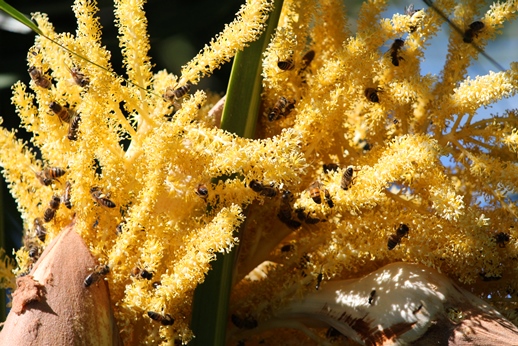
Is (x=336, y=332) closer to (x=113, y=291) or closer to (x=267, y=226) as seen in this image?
(x=267, y=226)

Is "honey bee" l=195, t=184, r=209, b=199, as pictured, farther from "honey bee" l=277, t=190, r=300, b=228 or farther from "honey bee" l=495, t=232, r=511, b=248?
"honey bee" l=495, t=232, r=511, b=248

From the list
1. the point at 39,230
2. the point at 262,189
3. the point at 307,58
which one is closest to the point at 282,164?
the point at 262,189

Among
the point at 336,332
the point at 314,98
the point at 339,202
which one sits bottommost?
the point at 336,332

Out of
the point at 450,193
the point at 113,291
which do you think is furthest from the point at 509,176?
the point at 113,291

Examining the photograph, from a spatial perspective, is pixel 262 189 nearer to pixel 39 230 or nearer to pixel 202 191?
pixel 202 191

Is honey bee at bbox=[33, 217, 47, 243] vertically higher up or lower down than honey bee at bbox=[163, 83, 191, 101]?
lower down

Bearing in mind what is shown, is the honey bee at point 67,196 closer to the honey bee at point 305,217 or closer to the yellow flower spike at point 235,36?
the yellow flower spike at point 235,36

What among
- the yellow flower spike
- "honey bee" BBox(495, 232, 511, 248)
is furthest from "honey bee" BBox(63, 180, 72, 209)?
"honey bee" BBox(495, 232, 511, 248)
